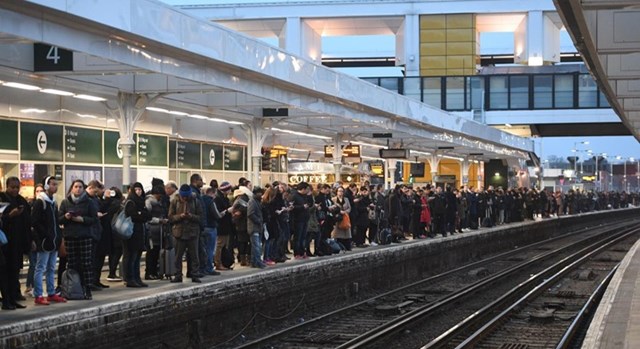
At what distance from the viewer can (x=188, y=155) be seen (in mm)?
22891

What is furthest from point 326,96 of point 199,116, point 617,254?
point 617,254

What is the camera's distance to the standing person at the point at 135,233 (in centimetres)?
1322

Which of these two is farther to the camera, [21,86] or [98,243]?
[21,86]

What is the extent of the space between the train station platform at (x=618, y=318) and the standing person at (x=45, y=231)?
21.0 ft

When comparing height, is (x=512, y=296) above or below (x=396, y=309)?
below

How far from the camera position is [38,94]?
16422mm

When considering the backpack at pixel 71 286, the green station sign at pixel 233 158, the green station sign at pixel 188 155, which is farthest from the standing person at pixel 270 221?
the green station sign at pixel 233 158

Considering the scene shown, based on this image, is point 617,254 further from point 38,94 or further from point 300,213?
point 38,94

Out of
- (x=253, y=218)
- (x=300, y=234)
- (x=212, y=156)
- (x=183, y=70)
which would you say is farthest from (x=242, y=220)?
(x=212, y=156)

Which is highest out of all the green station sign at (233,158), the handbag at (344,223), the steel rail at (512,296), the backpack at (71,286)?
the green station sign at (233,158)

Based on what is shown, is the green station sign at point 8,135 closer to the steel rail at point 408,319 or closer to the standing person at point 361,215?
the steel rail at point 408,319

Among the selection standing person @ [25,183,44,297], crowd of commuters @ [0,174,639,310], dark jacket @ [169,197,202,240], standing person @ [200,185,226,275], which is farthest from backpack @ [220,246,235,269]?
standing person @ [25,183,44,297]

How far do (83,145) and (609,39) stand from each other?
1001 cm

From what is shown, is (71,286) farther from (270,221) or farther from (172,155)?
(172,155)
